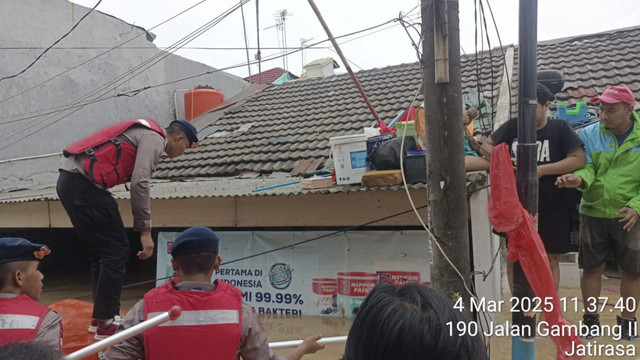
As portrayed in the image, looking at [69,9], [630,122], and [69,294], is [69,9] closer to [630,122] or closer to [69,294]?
[69,294]

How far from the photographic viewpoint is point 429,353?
944 millimetres

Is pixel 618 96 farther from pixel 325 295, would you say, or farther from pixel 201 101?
pixel 201 101

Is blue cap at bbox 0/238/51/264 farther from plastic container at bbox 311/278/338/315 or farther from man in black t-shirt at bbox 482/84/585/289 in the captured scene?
plastic container at bbox 311/278/338/315

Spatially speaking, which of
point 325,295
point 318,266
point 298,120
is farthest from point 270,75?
point 325,295

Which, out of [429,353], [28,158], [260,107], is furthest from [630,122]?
[28,158]

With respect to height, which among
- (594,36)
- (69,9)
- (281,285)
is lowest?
(281,285)

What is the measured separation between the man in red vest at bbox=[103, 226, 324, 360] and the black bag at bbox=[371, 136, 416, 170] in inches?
106

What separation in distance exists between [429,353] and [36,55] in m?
11.8

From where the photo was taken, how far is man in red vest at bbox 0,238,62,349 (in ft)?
6.84

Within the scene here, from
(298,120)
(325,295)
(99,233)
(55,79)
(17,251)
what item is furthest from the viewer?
(55,79)

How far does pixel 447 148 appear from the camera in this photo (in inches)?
112

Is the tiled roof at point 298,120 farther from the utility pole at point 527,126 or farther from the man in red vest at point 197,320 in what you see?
the man in red vest at point 197,320

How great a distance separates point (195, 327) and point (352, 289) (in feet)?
12.3

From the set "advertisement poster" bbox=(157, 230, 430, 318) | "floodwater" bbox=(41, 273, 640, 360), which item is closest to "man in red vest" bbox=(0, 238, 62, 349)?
"floodwater" bbox=(41, 273, 640, 360)
